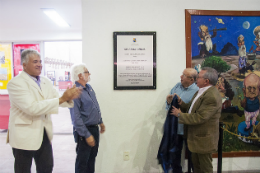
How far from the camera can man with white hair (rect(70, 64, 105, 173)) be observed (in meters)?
1.75

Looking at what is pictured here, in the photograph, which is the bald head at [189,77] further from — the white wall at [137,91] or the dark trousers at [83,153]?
the dark trousers at [83,153]

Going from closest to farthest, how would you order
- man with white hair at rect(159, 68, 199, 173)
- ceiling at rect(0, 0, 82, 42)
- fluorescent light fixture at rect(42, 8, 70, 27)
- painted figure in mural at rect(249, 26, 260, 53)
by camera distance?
man with white hair at rect(159, 68, 199, 173) → painted figure in mural at rect(249, 26, 260, 53) → ceiling at rect(0, 0, 82, 42) → fluorescent light fixture at rect(42, 8, 70, 27)

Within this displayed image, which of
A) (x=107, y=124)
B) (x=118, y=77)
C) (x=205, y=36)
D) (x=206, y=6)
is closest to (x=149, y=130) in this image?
(x=107, y=124)

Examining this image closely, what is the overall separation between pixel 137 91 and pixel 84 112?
905 mm

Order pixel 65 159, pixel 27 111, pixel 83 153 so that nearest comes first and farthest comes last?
pixel 27 111, pixel 83 153, pixel 65 159

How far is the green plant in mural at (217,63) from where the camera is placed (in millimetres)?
2443

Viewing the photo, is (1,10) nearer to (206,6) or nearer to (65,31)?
(65,31)

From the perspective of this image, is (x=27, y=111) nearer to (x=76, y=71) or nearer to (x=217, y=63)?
(x=76, y=71)

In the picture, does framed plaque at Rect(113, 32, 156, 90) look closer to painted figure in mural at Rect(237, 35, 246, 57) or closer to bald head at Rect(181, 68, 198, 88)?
bald head at Rect(181, 68, 198, 88)

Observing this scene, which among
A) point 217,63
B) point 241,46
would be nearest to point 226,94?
point 217,63

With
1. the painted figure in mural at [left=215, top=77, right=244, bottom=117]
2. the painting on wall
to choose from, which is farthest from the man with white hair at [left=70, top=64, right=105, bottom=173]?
the painted figure in mural at [left=215, top=77, right=244, bottom=117]

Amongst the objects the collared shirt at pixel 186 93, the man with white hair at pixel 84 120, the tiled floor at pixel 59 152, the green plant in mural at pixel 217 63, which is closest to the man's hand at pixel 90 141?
the man with white hair at pixel 84 120

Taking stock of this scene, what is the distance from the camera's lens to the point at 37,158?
5.32 ft

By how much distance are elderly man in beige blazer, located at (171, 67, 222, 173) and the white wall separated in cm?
64
